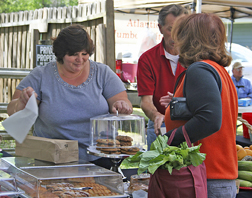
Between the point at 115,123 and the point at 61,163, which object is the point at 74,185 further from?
the point at 115,123

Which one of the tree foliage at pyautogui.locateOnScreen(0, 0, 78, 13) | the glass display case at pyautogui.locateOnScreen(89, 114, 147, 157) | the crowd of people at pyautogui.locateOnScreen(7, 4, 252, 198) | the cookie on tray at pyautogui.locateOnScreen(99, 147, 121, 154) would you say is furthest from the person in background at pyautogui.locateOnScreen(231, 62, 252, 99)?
the tree foliage at pyautogui.locateOnScreen(0, 0, 78, 13)

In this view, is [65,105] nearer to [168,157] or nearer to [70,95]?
[70,95]

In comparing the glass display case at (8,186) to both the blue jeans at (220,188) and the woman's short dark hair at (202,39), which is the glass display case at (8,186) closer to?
the blue jeans at (220,188)

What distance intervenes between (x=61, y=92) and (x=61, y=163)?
1.83ft

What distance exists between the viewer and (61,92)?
2285 mm

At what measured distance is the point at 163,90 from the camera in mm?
2891

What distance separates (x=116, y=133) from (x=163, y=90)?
90cm

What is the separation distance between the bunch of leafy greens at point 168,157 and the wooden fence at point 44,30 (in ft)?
8.85

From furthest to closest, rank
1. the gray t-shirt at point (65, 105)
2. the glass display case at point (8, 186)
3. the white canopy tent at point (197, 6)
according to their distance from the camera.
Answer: the white canopy tent at point (197, 6), the gray t-shirt at point (65, 105), the glass display case at point (8, 186)

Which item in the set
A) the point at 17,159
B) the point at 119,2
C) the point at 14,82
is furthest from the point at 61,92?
the point at 119,2

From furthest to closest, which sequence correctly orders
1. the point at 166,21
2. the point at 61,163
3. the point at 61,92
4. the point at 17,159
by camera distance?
1. the point at 166,21
2. the point at 61,92
3. the point at 17,159
4. the point at 61,163

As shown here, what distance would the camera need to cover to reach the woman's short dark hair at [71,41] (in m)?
2.26

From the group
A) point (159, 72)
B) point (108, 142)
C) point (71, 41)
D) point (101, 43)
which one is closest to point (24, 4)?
point (101, 43)

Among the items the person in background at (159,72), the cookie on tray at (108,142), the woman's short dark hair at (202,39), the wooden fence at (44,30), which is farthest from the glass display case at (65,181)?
the wooden fence at (44,30)
